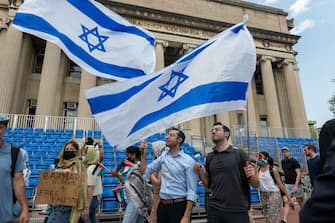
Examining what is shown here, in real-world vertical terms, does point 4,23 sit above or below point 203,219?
above

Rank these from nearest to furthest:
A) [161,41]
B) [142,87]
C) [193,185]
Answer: [193,185], [142,87], [161,41]

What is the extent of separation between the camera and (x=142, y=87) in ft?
10.9

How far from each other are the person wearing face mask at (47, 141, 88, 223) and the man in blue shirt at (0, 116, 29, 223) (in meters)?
0.53

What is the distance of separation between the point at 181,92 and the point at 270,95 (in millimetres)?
18820

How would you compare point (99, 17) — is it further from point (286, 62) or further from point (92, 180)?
point (286, 62)

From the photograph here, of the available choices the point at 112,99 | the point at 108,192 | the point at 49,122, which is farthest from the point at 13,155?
the point at 49,122

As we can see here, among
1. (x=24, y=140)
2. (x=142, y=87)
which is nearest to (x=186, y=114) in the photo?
(x=142, y=87)

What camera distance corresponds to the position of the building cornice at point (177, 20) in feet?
57.2

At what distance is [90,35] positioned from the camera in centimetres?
372

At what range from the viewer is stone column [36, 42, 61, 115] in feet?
45.8

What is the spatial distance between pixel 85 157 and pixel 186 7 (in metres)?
20.8

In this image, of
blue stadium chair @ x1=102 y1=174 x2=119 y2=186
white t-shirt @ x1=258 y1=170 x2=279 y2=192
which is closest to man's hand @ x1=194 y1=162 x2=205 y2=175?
white t-shirt @ x1=258 y1=170 x2=279 y2=192

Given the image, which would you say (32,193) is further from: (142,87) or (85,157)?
(142,87)

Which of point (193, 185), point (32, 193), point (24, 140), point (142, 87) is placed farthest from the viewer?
point (24, 140)
